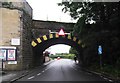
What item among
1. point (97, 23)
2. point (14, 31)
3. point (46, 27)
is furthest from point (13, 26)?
point (97, 23)

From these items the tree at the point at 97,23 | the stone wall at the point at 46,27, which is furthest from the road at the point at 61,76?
the stone wall at the point at 46,27

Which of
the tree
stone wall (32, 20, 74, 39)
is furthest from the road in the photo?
stone wall (32, 20, 74, 39)

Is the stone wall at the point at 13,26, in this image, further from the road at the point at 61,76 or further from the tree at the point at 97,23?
the tree at the point at 97,23

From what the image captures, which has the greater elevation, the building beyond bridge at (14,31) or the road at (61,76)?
the building beyond bridge at (14,31)

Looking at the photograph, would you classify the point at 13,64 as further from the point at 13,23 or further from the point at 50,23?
the point at 50,23

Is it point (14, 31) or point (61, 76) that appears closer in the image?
point (61, 76)

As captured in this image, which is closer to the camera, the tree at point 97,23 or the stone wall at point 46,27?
the tree at point 97,23

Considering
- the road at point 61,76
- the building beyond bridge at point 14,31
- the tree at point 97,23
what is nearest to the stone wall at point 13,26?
the building beyond bridge at point 14,31

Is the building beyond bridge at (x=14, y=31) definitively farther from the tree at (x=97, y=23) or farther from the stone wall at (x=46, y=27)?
the tree at (x=97, y=23)

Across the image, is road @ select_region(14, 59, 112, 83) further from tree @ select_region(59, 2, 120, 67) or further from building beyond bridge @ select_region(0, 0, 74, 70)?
tree @ select_region(59, 2, 120, 67)

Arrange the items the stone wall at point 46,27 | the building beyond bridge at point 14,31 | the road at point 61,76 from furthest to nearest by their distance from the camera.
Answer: the stone wall at point 46,27, the building beyond bridge at point 14,31, the road at point 61,76

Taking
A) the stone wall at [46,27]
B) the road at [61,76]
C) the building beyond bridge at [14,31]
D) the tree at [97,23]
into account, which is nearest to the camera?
the road at [61,76]

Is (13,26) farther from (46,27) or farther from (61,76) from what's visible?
(61,76)

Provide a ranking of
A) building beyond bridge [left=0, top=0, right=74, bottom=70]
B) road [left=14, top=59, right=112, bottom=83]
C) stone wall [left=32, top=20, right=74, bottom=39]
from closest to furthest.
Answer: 1. road [left=14, top=59, right=112, bottom=83]
2. building beyond bridge [left=0, top=0, right=74, bottom=70]
3. stone wall [left=32, top=20, right=74, bottom=39]
